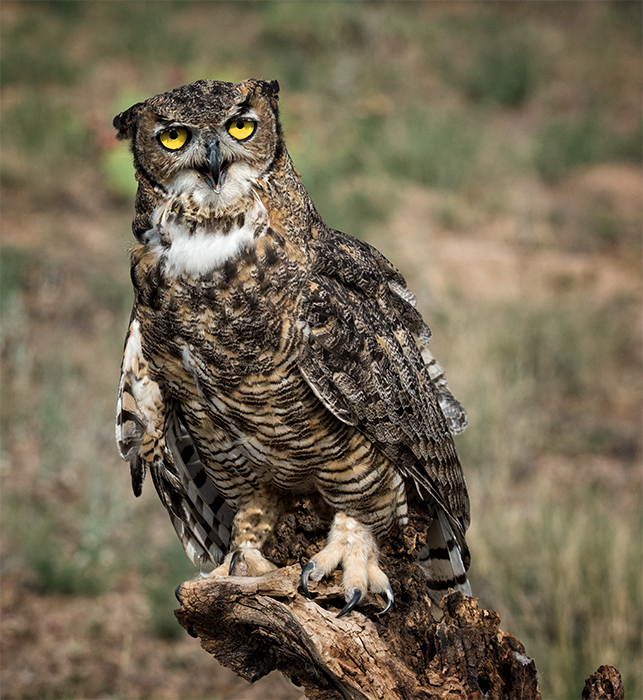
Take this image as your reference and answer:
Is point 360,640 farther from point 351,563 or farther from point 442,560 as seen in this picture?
point 442,560

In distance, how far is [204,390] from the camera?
2.20m

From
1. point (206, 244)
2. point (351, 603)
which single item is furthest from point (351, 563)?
point (206, 244)

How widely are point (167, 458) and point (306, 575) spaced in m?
0.58

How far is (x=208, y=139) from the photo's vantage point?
→ 1947 mm

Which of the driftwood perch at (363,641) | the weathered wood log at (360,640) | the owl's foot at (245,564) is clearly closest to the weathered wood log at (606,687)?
the driftwood perch at (363,641)

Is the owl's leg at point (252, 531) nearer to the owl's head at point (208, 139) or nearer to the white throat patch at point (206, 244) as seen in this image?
the white throat patch at point (206, 244)

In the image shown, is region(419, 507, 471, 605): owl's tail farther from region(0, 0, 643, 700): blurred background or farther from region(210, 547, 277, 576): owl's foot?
region(0, 0, 643, 700): blurred background

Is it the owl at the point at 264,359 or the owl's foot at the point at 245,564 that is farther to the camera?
the owl's foot at the point at 245,564

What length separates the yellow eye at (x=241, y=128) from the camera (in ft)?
6.58

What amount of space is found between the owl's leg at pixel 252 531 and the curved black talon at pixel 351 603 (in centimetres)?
38

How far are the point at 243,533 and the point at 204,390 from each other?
668 millimetres

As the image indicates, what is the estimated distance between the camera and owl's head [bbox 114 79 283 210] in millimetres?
1962

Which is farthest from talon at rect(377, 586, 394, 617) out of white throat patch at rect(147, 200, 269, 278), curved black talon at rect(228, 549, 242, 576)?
white throat patch at rect(147, 200, 269, 278)

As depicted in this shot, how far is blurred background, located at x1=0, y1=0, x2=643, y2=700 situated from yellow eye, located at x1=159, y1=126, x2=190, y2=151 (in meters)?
0.45
